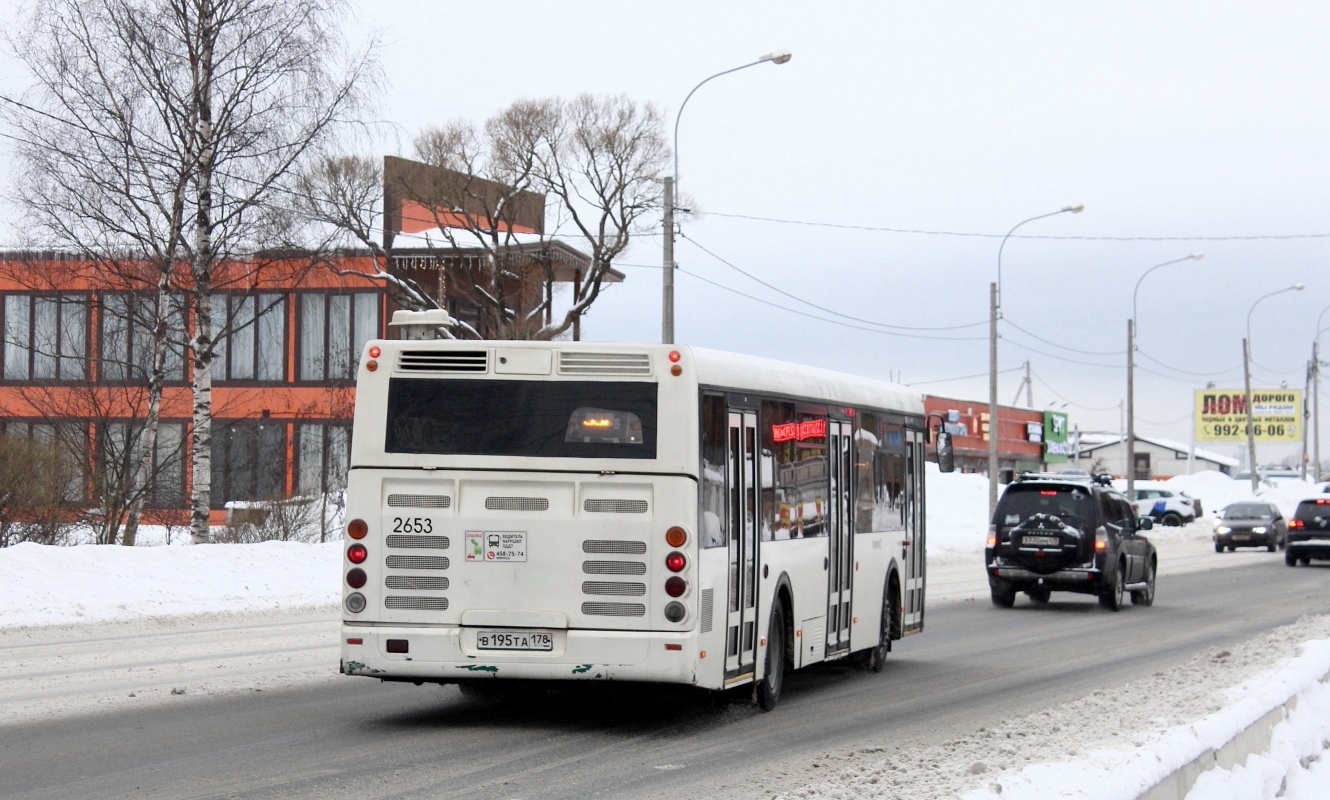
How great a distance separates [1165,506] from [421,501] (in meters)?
64.3

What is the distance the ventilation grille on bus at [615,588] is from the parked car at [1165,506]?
6243 centimetres

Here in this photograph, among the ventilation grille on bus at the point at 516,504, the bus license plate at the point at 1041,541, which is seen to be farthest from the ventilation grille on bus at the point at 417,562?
the bus license plate at the point at 1041,541

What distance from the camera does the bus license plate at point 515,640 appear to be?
10.9 metres

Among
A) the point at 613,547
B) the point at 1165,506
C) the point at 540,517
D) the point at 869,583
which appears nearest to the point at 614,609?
the point at 613,547

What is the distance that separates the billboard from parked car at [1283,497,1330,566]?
2973 inches

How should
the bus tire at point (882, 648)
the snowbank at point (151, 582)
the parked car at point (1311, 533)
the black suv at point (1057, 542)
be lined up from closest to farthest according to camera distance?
the bus tire at point (882, 648)
the snowbank at point (151, 582)
the black suv at point (1057, 542)
the parked car at point (1311, 533)

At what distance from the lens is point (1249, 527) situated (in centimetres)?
4991

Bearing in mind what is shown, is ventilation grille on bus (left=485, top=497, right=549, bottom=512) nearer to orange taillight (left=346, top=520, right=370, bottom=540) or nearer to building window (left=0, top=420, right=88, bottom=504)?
orange taillight (left=346, top=520, right=370, bottom=540)

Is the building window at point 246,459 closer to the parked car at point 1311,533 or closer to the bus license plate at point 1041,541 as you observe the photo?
the bus license plate at point 1041,541

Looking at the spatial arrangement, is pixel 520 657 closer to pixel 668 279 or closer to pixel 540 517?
pixel 540 517

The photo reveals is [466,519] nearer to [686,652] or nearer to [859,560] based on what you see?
[686,652]

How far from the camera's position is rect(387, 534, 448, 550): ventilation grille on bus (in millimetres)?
11016

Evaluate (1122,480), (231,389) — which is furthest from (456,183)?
(1122,480)

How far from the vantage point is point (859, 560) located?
48.7ft
